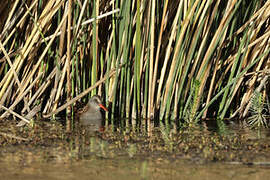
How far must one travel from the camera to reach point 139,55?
6.12m

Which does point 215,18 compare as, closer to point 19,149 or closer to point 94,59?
point 94,59

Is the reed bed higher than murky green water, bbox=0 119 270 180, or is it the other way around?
the reed bed

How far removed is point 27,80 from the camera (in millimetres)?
6441

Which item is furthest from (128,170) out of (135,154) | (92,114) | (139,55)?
(92,114)

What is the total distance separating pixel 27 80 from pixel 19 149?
1798mm

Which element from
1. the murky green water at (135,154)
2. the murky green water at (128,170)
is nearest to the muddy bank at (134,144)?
the murky green water at (135,154)

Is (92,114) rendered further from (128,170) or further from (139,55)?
(128,170)

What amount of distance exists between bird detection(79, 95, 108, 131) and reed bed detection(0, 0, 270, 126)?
131 millimetres

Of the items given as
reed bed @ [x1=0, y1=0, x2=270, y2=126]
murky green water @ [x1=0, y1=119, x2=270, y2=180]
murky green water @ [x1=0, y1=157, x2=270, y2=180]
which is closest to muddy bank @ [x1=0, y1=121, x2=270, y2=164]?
murky green water @ [x1=0, y1=119, x2=270, y2=180]

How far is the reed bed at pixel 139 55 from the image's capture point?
20.0ft

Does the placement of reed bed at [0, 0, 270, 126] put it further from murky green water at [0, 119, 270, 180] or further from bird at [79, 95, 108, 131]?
murky green water at [0, 119, 270, 180]

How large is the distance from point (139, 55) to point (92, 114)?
124cm

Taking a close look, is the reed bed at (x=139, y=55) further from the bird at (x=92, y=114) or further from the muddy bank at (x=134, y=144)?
the muddy bank at (x=134, y=144)

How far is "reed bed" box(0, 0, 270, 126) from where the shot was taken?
6090 mm
